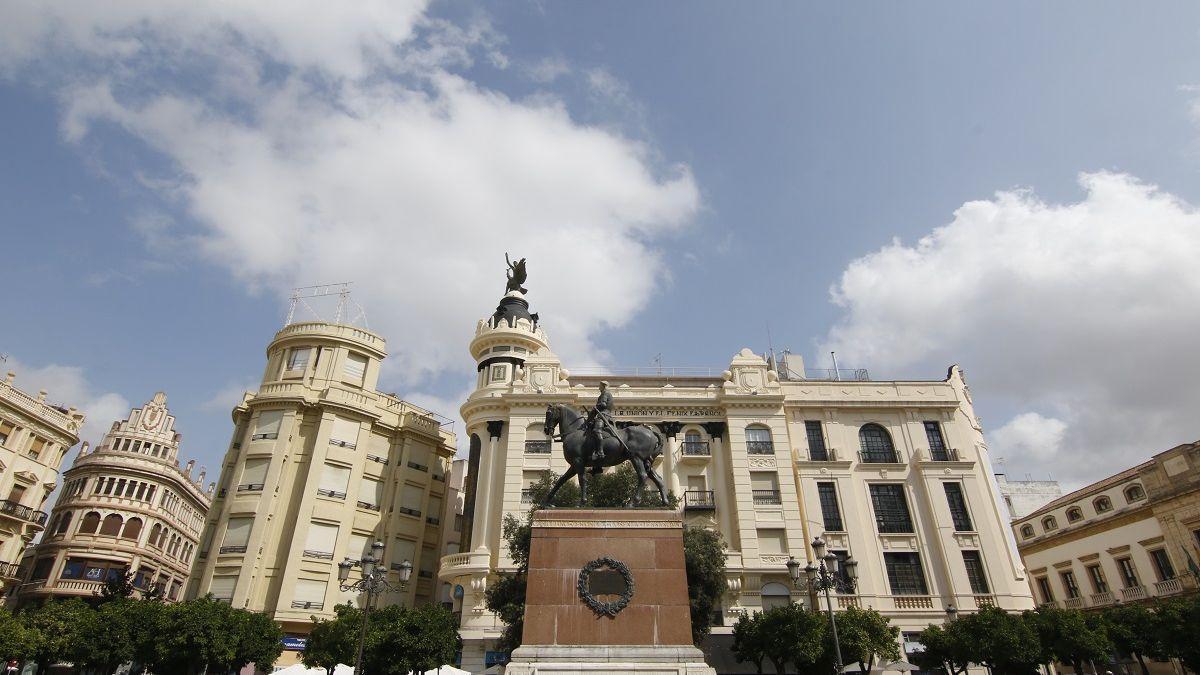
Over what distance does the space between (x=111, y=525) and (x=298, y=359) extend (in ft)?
68.7

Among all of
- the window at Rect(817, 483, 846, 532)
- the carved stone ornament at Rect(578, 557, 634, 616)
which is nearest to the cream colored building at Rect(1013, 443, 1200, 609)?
the window at Rect(817, 483, 846, 532)

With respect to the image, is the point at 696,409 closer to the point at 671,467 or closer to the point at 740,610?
the point at 671,467

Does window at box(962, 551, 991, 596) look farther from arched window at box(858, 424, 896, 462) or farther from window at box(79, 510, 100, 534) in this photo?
window at box(79, 510, 100, 534)

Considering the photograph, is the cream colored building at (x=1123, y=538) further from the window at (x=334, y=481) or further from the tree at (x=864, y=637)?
the window at (x=334, y=481)

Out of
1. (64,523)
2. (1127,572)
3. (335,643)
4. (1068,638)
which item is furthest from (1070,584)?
(64,523)

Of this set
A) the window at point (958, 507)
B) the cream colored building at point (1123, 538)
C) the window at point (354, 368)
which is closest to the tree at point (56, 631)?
the window at point (354, 368)

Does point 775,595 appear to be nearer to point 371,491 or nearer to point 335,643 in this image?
point 335,643

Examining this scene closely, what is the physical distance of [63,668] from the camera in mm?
41625

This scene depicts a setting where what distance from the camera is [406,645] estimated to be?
76.3 feet

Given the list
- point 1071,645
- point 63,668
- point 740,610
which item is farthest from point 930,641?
point 63,668

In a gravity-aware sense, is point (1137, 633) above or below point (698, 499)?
below

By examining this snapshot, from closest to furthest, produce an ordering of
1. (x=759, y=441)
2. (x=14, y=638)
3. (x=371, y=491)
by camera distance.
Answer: (x=14, y=638)
(x=759, y=441)
(x=371, y=491)

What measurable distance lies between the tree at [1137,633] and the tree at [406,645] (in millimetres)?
26570

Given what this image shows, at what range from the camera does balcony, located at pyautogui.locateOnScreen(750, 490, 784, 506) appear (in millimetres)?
34938
